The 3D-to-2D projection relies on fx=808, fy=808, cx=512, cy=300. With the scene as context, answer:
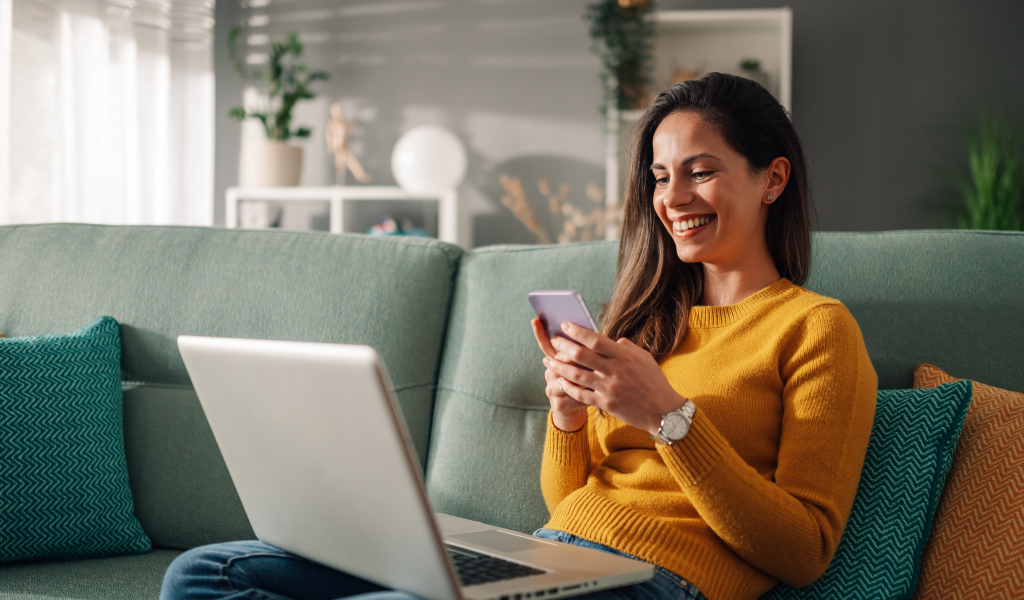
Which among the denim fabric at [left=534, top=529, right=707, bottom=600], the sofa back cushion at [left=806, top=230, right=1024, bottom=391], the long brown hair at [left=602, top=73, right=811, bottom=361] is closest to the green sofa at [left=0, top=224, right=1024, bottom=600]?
the sofa back cushion at [left=806, top=230, right=1024, bottom=391]

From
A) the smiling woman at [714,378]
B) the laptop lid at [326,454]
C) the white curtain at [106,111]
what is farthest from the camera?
the white curtain at [106,111]

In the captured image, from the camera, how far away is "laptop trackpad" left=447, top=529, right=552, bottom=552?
0.96 meters

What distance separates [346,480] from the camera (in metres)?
0.74

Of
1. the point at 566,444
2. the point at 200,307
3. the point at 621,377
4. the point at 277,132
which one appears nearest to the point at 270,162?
the point at 277,132

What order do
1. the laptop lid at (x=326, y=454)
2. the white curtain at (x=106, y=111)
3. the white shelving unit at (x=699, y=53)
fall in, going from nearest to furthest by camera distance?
1. the laptop lid at (x=326, y=454)
2. the white curtain at (x=106, y=111)
3. the white shelving unit at (x=699, y=53)

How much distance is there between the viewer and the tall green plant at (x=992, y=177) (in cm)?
301

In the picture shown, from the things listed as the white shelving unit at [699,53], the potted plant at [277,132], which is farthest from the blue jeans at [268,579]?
the potted plant at [277,132]

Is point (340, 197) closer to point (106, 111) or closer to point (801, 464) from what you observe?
point (106, 111)

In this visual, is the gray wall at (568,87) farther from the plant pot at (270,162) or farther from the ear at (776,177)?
the ear at (776,177)

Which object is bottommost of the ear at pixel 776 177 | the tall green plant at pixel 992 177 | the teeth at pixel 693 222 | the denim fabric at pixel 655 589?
the denim fabric at pixel 655 589

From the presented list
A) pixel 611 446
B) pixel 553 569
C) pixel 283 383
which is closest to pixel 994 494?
pixel 611 446

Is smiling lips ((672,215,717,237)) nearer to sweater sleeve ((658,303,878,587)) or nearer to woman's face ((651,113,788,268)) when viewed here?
woman's face ((651,113,788,268))

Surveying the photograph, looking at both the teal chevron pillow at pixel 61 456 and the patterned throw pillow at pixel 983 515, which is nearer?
the patterned throw pillow at pixel 983 515

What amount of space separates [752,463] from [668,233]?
16.3 inches
